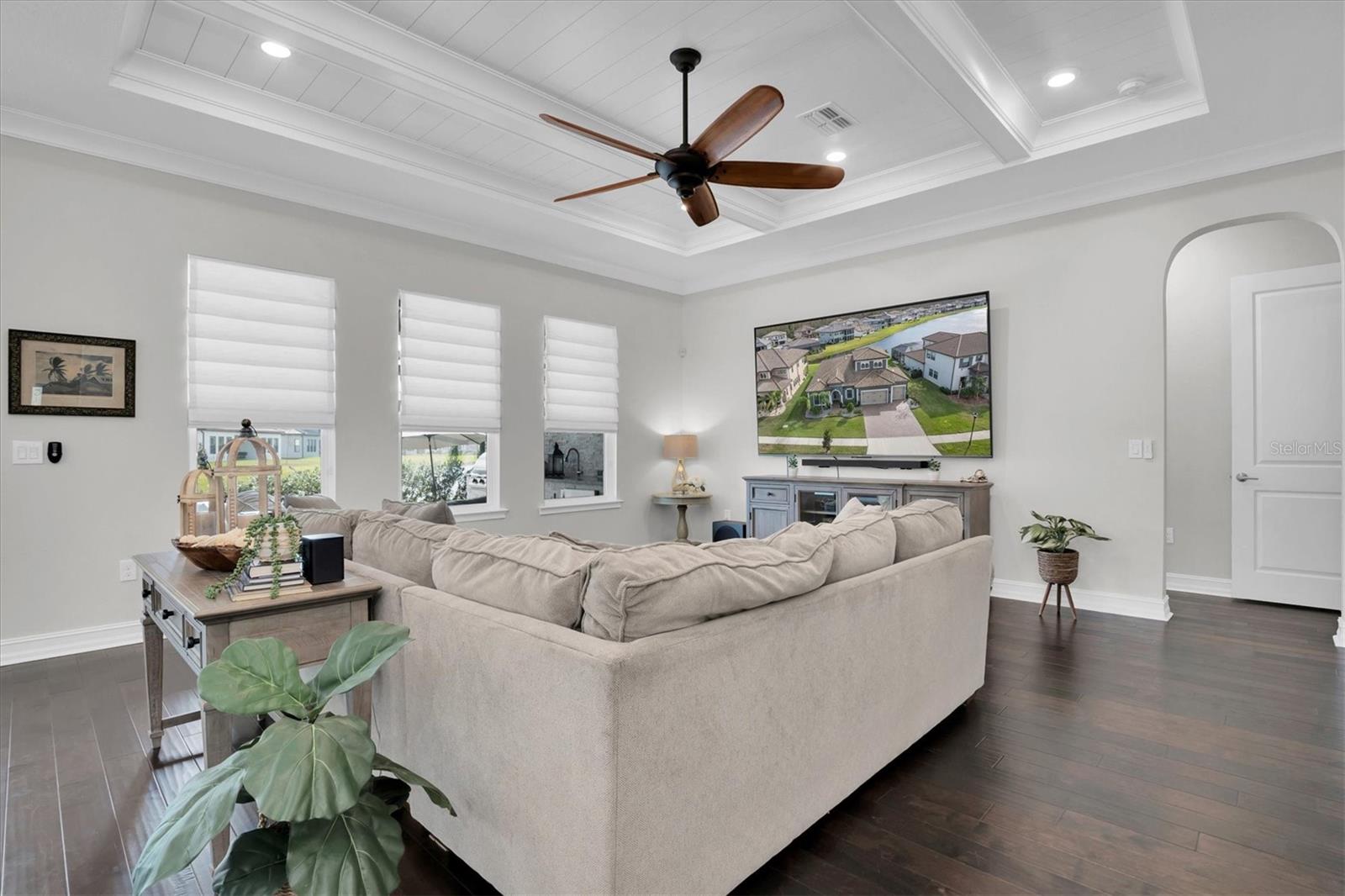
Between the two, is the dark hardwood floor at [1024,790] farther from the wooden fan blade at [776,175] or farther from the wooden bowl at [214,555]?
the wooden fan blade at [776,175]

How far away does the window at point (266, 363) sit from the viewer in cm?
397

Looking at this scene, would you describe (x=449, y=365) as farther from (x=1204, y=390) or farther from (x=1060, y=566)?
(x=1204, y=390)

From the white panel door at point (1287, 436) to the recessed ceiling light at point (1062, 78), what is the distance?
246 cm

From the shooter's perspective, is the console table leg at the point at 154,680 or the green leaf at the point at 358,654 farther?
the console table leg at the point at 154,680

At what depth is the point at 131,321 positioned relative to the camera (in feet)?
12.3

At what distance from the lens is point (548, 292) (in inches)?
227

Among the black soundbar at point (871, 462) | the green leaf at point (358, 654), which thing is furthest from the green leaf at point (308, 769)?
the black soundbar at point (871, 462)

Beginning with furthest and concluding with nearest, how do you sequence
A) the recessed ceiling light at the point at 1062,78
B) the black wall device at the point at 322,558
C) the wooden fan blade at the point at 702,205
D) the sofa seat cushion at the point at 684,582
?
the recessed ceiling light at the point at 1062,78 → the wooden fan blade at the point at 702,205 → the black wall device at the point at 322,558 → the sofa seat cushion at the point at 684,582

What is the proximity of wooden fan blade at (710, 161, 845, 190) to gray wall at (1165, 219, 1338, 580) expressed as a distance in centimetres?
364

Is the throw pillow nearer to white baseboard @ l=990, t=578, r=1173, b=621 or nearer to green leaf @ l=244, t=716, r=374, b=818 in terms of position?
green leaf @ l=244, t=716, r=374, b=818

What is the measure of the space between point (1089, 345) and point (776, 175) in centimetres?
277

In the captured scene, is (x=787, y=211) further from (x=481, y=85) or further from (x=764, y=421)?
(x=481, y=85)

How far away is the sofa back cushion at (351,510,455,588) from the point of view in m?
2.01

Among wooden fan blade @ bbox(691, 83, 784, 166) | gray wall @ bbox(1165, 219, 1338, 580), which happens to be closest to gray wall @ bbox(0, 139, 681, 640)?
wooden fan blade @ bbox(691, 83, 784, 166)
